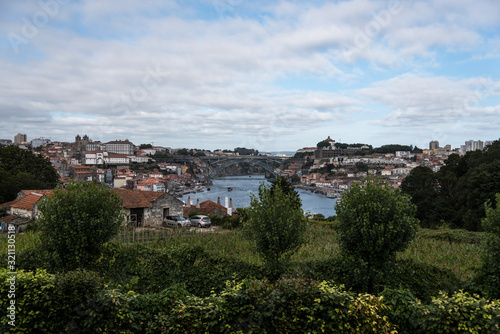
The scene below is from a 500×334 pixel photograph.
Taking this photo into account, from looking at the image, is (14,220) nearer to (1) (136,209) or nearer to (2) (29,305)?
(1) (136,209)

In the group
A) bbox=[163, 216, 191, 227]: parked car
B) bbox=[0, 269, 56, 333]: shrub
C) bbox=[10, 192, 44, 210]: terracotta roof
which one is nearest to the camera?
bbox=[0, 269, 56, 333]: shrub

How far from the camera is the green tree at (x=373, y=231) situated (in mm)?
6094

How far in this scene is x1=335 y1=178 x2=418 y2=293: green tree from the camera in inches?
240

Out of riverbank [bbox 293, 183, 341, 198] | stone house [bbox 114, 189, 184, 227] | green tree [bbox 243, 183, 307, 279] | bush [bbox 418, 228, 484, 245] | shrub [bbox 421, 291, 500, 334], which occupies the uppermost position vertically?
green tree [bbox 243, 183, 307, 279]

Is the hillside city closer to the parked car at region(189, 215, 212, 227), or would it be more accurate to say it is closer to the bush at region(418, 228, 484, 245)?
the parked car at region(189, 215, 212, 227)

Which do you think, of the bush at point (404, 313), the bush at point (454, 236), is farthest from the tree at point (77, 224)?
the bush at point (454, 236)

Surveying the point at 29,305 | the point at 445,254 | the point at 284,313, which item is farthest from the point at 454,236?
the point at 29,305

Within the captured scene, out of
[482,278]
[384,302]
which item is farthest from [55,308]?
[482,278]

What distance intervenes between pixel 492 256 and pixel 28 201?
19292 millimetres

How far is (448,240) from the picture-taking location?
1325cm

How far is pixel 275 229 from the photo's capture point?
6551mm

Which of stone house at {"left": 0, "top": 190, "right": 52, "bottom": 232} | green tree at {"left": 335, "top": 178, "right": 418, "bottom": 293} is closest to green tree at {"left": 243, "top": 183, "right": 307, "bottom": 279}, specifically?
green tree at {"left": 335, "top": 178, "right": 418, "bottom": 293}

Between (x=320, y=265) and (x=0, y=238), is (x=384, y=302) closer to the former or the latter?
(x=320, y=265)

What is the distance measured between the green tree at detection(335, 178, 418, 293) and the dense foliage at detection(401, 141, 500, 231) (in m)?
16.0
